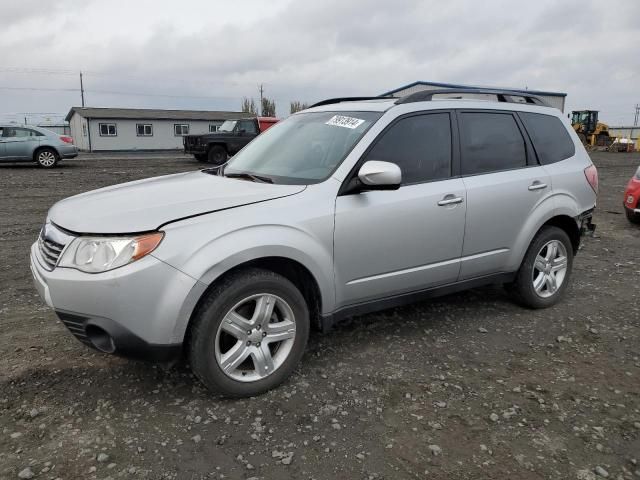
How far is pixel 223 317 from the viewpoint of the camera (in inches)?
111

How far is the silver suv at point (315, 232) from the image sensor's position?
8.73ft

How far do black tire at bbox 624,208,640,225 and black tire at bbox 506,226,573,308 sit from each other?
4668mm

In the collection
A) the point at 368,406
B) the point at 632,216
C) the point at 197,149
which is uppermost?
the point at 197,149

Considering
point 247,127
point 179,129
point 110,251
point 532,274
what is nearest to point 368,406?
point 110,251

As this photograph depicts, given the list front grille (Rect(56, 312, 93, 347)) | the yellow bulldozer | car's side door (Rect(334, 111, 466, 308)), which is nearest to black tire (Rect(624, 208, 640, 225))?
car's side door (Rect(334, 111, 466, 308))

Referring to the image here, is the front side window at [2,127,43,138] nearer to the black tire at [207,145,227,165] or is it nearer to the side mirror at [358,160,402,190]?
the black tire at [207,145,227,165]

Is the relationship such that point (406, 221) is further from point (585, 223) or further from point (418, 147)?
point (585, 223)

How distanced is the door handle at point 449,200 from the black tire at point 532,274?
104cm

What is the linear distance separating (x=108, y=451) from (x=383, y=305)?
1883mm

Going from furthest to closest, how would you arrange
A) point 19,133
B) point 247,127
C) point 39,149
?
point 247,127, point 39,149, point 19,133

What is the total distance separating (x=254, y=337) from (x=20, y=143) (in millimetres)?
17668

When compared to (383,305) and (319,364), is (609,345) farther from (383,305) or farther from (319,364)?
(319,364)

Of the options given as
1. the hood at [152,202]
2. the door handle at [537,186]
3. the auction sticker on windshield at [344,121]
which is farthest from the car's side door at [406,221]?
the door handle at [537,186]

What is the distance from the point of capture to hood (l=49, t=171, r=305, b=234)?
2727 mm
